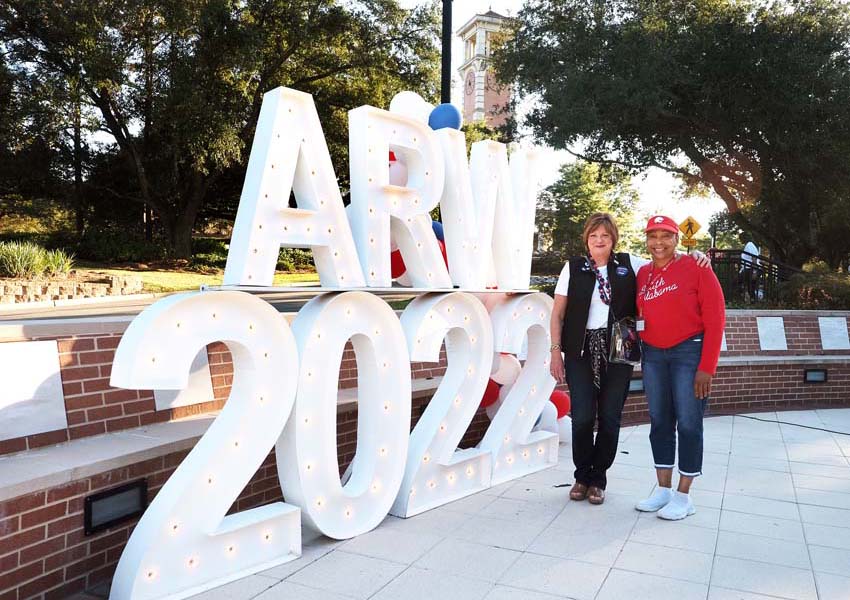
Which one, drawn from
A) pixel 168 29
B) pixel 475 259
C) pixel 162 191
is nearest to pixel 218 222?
pixel 162 191

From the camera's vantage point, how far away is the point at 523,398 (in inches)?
198

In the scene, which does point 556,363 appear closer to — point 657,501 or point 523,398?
point 523,398

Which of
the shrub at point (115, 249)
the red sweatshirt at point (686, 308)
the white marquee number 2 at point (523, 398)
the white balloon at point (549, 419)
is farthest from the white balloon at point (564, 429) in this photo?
the shrub at point (115, 249)

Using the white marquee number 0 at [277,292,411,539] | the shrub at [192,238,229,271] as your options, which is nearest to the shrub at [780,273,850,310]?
the white marquee number 0 at [277,292,411,539]

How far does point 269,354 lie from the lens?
10.7 feet

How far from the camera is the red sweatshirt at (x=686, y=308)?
3.86 metres

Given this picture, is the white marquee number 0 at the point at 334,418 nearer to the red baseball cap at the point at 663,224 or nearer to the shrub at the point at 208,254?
the red baseball cap at the point at 663,224

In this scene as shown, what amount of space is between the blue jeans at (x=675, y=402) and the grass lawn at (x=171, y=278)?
14.1m

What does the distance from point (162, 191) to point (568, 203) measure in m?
24.2

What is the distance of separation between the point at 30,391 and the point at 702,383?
132 inches

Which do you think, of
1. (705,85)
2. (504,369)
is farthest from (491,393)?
(705,85)

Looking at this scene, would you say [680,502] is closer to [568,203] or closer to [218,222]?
[218,222]

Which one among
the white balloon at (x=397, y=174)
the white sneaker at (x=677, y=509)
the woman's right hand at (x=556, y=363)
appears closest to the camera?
the white sneaker at (x=677, y=509)

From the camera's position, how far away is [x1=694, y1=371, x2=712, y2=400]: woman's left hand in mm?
3857
